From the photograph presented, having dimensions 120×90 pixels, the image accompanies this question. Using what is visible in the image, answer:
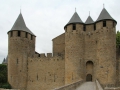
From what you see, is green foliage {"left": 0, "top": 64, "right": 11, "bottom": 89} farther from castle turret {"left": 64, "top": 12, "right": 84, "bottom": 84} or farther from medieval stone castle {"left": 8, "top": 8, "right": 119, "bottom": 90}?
castle turret {"left": 64, "top": 12, "right": 84, "bottom": 84}

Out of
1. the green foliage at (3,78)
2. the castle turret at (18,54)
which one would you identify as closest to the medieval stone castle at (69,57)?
the castle turret at (18,54)

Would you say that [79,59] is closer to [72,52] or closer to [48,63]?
[72,52]

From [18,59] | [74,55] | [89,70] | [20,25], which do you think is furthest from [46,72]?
[20,25]

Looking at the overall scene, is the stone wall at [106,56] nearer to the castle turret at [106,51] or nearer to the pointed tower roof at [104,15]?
the castle turret at [106,51]

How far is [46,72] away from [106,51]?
839 cm

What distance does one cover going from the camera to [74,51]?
19562 mm

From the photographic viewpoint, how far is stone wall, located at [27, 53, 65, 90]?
839 inches

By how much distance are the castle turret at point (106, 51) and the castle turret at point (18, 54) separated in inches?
392

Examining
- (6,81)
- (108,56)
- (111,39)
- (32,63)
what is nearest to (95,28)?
(111,39)

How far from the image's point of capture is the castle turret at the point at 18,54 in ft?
73.1

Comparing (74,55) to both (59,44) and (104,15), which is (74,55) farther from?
(104,15)

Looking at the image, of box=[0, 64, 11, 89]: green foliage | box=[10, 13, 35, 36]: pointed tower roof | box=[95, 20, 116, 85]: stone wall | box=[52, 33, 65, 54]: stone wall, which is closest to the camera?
box=[95, 20, 116, 85]: stone wall

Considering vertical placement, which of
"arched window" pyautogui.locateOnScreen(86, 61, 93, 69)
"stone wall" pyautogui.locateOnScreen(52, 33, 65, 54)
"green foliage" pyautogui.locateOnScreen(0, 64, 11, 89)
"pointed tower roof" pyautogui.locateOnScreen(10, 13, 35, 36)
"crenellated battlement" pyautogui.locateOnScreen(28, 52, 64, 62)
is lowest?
"green foliage" pyautogui.locateOnScreen(0, 64, 11, 89)

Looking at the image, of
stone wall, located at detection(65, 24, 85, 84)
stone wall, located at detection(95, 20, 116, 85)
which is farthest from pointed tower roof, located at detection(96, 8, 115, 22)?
stone wall, located at detection(65, 24, 85, 84)
